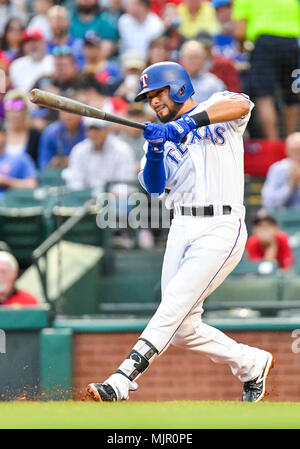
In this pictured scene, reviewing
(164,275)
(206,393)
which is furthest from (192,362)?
(164,275)

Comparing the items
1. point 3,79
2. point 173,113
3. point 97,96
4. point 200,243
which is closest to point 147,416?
point 200,243

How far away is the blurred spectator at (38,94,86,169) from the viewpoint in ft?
26.9

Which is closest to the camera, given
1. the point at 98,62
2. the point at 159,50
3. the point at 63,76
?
the point at 63,76

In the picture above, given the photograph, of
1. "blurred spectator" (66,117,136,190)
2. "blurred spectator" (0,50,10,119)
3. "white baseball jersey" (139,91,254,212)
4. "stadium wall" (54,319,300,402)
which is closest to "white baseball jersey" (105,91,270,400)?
"white baseball jersey" (139,91,254,212)

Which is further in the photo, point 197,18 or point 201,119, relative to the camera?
point 197,18

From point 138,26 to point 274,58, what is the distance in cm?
207

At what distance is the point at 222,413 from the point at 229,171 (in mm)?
1331

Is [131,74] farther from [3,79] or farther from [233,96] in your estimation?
[233,96]

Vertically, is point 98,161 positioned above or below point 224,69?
below

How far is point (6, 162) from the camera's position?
→ 8.41 m

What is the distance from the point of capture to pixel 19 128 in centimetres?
870

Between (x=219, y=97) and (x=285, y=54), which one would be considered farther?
(x=285, y=54)

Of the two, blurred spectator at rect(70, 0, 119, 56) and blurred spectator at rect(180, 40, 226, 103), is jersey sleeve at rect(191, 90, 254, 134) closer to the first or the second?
blurred spectator at rect(180, 40, 226, 103)

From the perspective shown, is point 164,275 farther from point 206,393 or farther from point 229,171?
point 206,393
